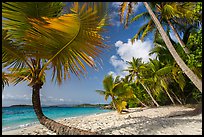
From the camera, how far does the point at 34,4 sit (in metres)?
4.00

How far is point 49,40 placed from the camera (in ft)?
12.5

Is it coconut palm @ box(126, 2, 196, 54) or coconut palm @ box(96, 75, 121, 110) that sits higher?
coconut palm @ box(126, 2, 196, 54)

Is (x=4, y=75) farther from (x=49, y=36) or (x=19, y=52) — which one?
(x=49, y=36)

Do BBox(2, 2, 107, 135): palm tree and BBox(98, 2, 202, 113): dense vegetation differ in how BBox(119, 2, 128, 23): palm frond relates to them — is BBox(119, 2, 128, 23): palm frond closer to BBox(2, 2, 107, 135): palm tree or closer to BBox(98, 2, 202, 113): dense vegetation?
BBox(98, 2, 202, 113): dense vegetation

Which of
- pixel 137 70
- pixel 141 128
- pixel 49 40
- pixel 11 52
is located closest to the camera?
pixel 49 40

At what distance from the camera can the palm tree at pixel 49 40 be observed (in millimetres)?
3615

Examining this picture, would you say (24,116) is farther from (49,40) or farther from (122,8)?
(49,40)

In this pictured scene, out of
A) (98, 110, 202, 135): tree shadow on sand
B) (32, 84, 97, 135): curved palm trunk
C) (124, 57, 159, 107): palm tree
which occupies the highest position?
(124, 57, 159, 107): palm tree

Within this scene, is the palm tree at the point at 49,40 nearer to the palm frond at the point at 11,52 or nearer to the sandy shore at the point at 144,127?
the palm frond at the point at 11,52

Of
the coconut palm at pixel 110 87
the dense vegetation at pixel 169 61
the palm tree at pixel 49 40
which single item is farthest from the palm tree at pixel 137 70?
the palm tree at pixel 49 40

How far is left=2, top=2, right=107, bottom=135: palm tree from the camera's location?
3615mm

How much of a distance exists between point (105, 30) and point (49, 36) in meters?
1.11

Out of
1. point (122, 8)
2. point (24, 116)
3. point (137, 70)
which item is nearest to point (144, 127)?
point (122, 8)

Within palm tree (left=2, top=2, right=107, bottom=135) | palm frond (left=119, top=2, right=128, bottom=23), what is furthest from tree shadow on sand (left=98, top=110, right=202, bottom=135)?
palm frond (left=119, top=2, right=128, bottom=23)
